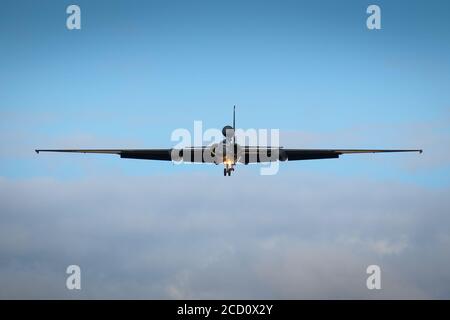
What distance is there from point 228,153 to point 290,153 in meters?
8.86

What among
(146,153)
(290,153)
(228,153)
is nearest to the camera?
(228,153)

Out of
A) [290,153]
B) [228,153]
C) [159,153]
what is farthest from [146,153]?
[290,153]

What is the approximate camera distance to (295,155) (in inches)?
2178

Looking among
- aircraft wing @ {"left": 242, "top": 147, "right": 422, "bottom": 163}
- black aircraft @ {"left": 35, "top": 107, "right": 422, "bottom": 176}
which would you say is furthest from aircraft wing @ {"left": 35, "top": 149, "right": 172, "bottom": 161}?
aircraft wing @ {"left": 242, "top": 147, "right": 422, "bottom": 163}

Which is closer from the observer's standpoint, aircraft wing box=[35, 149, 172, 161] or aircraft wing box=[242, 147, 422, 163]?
aircraft wing box=[242, 147, 422, 163]

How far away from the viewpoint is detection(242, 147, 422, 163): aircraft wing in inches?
1965

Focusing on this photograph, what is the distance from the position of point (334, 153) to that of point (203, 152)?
13394 millimetres

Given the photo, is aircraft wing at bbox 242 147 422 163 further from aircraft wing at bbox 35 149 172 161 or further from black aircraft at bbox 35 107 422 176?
aircraft wing at bbox 35 149 172 161

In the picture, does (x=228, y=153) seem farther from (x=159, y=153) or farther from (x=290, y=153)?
(x=159, y=153)

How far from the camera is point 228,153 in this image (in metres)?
47.8

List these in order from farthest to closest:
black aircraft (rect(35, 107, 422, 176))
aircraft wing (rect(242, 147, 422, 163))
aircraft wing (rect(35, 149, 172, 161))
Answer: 1. aircraft wing (rect(35, 149, 172, 161))
2. aircraft wing (rect(242, 147, 422, 163))
3. black aircraft (rect(35, 107, 422, 176))

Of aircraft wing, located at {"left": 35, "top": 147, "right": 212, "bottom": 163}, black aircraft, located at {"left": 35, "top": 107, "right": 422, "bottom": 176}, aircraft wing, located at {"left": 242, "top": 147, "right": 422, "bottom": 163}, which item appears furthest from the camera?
aircraft wing, located at {"left": 35, "top": 147, "right": 212, "bottom": 163}
